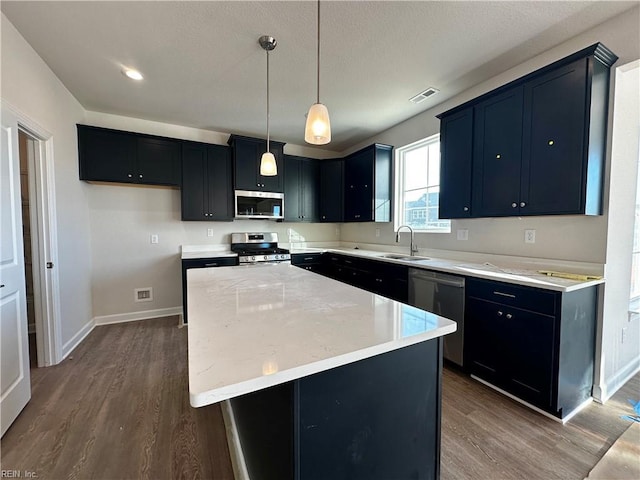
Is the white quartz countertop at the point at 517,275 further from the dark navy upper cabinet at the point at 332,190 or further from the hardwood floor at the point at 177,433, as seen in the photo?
the dark navy upper cabinet at the point at 332,190

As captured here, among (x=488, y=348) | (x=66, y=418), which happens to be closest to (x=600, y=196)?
(x=488, y=348)

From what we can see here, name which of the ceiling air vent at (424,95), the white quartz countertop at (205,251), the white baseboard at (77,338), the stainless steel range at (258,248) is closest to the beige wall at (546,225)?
the ceiling air vent at (424,95)

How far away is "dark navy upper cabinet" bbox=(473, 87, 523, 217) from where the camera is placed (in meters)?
2.13

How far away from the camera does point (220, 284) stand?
1.74 meters

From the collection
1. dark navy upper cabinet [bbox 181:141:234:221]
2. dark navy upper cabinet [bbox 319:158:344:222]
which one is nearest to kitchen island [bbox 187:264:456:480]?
dark navy upper cabinet [bbox 181:141:234:221]

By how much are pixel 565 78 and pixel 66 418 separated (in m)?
4.01

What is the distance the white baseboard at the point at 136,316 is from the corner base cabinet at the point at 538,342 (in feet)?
12.3

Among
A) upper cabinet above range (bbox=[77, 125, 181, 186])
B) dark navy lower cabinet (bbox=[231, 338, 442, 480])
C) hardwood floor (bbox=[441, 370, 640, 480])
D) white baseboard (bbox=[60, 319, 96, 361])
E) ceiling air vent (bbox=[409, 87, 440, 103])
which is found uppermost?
ceiling air vent (bbox=[409, 87, 440, 103])

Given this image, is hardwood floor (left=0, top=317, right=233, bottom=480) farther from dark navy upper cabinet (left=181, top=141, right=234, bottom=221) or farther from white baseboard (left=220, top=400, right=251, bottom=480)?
dark navy upper cabinet (left=181, top=141, right=234, bottom=221)

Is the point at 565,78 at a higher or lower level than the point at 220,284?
higher

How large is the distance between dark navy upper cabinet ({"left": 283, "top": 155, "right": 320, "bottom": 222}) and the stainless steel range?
1.48ft

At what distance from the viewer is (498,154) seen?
2.26 meters

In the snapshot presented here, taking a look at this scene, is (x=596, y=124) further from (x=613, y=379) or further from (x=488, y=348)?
(x=613, y=379)

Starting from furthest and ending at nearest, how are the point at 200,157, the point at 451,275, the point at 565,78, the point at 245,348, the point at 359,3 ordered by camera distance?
the point at 200,157 < the point at 451,275 < the point at 565,78 < the point at 359,3 < the point at 245,348
